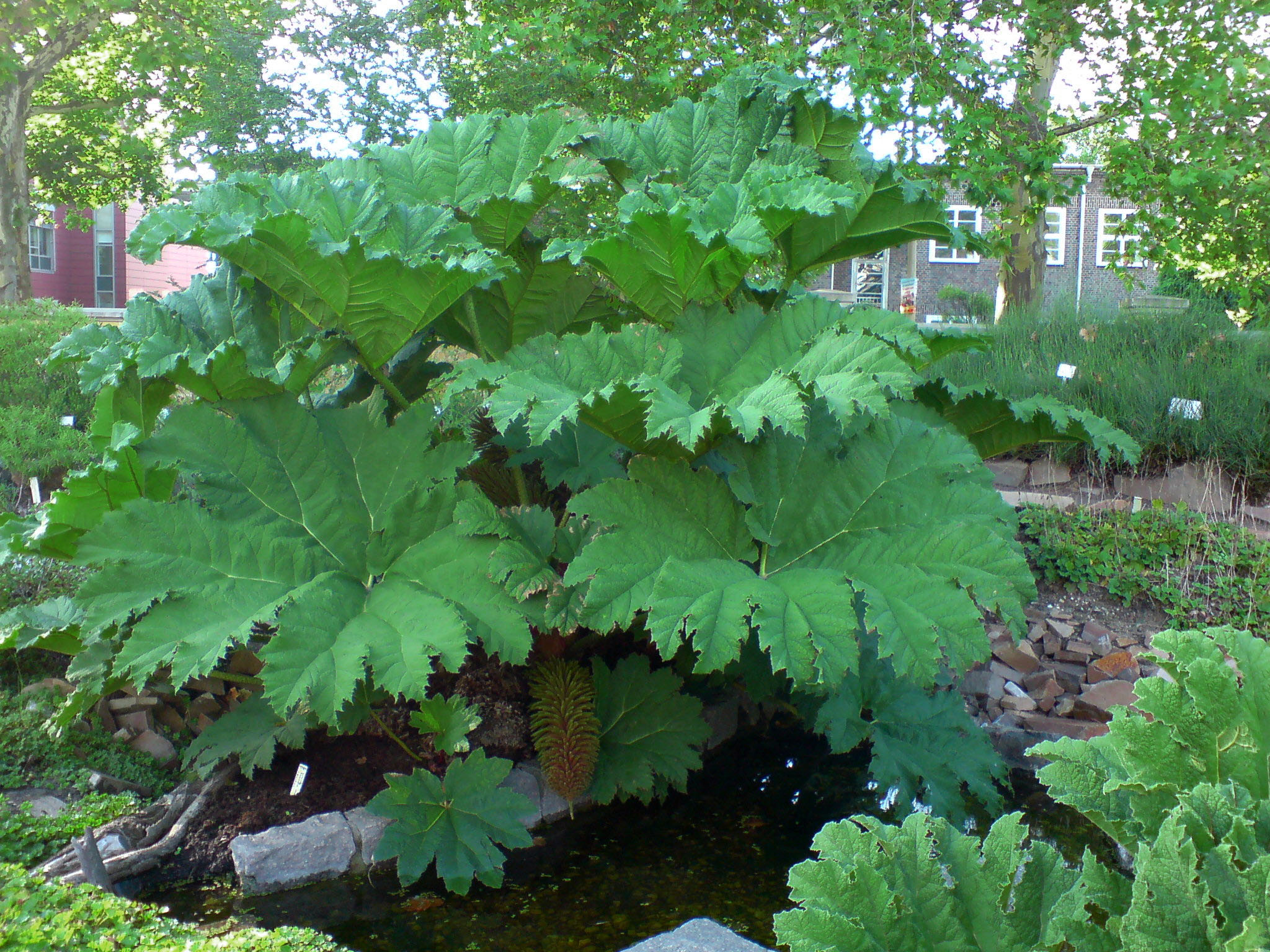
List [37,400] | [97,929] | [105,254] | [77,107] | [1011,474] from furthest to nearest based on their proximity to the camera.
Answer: [105,254] → [77,107] → [37,400] → [1011,474] → [97,929]

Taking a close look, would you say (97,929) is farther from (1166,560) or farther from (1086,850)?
(1166,560)

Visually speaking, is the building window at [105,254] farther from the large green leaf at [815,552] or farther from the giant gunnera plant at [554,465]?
the large green leaf at [815,552]

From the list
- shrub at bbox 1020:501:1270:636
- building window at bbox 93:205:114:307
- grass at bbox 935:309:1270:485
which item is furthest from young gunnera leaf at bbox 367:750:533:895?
building window at bbox 93:205:114:307

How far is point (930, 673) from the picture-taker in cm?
197

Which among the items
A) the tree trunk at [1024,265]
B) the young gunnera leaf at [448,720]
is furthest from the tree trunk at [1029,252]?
A: the young gunnera leaf at [448,720]

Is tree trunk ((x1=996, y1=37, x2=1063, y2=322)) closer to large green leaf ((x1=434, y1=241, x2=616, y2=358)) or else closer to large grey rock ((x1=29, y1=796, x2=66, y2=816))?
large green leaf ((x1=434, y1=241, x2=616, y2=358))

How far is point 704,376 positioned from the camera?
242 centimetres

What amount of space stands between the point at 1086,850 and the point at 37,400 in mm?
7030

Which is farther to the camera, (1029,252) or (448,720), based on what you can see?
(1029,252)

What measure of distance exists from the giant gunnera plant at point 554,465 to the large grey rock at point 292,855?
236 millimetres

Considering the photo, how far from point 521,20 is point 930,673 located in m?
7.66

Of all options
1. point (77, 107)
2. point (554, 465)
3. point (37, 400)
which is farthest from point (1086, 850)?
point (77, 107)

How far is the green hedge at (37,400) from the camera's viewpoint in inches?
206

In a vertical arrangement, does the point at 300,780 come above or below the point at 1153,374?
below
